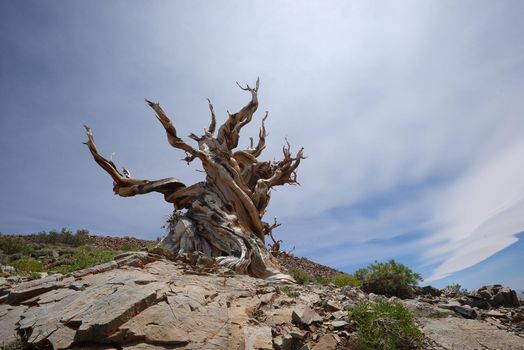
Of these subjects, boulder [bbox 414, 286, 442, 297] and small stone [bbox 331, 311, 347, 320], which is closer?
small stone [bbox 331, 311, 347, 320]

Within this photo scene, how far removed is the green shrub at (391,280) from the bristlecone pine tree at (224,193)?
3486 millimetres

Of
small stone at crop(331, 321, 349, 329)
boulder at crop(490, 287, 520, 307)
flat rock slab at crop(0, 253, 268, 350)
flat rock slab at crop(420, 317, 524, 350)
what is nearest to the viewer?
flat rock slab at crop(0, 253, 268, 350)

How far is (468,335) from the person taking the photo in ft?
18.2

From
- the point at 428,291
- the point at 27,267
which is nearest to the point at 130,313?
the point at 27,267

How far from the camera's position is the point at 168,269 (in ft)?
25.4

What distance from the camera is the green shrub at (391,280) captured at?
435 inches

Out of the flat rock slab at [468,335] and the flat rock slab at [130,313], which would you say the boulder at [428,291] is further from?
the flat rock slab at [130,313]

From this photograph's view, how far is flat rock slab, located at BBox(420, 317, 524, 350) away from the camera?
515 centimetres

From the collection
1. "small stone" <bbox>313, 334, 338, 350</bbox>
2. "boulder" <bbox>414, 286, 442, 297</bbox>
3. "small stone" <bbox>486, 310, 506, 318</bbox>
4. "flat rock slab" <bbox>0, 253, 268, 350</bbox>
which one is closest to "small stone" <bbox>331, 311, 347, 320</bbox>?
"small stone" <bbox>313, 334, 338, 350</bbox>

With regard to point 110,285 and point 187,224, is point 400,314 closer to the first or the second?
point 110,285

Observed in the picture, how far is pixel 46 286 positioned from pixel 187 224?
521 centimetres

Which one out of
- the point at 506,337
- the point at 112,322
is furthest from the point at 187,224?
the point at 506,337

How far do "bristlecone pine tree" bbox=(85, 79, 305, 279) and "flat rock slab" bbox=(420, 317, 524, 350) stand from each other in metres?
4.81

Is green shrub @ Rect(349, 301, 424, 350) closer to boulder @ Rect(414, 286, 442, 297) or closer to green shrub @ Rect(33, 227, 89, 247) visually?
boulder @ Rect(414, 286, 442, 297)
